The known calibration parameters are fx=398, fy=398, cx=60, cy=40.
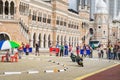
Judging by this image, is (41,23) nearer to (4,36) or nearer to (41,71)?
(4,36)

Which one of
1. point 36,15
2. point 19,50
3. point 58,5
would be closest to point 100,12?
point 58,5

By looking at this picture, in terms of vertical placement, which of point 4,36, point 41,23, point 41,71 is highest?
point 41,23

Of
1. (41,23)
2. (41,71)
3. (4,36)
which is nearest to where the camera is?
(41,71)

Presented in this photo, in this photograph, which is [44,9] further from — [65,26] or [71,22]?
[71,22]

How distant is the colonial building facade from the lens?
5906 centimetres

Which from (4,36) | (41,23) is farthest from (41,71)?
(41,23)

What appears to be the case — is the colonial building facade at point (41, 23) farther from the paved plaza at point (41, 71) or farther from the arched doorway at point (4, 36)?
the paved plaza at point (41, 71)

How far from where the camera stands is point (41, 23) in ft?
280

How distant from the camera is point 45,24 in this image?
288ft

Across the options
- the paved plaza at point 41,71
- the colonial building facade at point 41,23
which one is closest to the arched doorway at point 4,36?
the colonial building facade at point 41,23

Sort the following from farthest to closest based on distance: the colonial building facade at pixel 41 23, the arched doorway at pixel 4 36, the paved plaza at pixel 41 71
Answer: the arched doorway at pixel 4 36, the colonial building facade at pixel 41 23, the paved plaza at pixel 41 71

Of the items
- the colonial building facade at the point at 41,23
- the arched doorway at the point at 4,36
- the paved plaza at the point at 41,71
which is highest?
the colonial building facade at the point at 41,23

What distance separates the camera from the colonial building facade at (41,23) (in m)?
59.1

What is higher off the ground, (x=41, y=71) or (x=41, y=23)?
(x=41, y=23)
